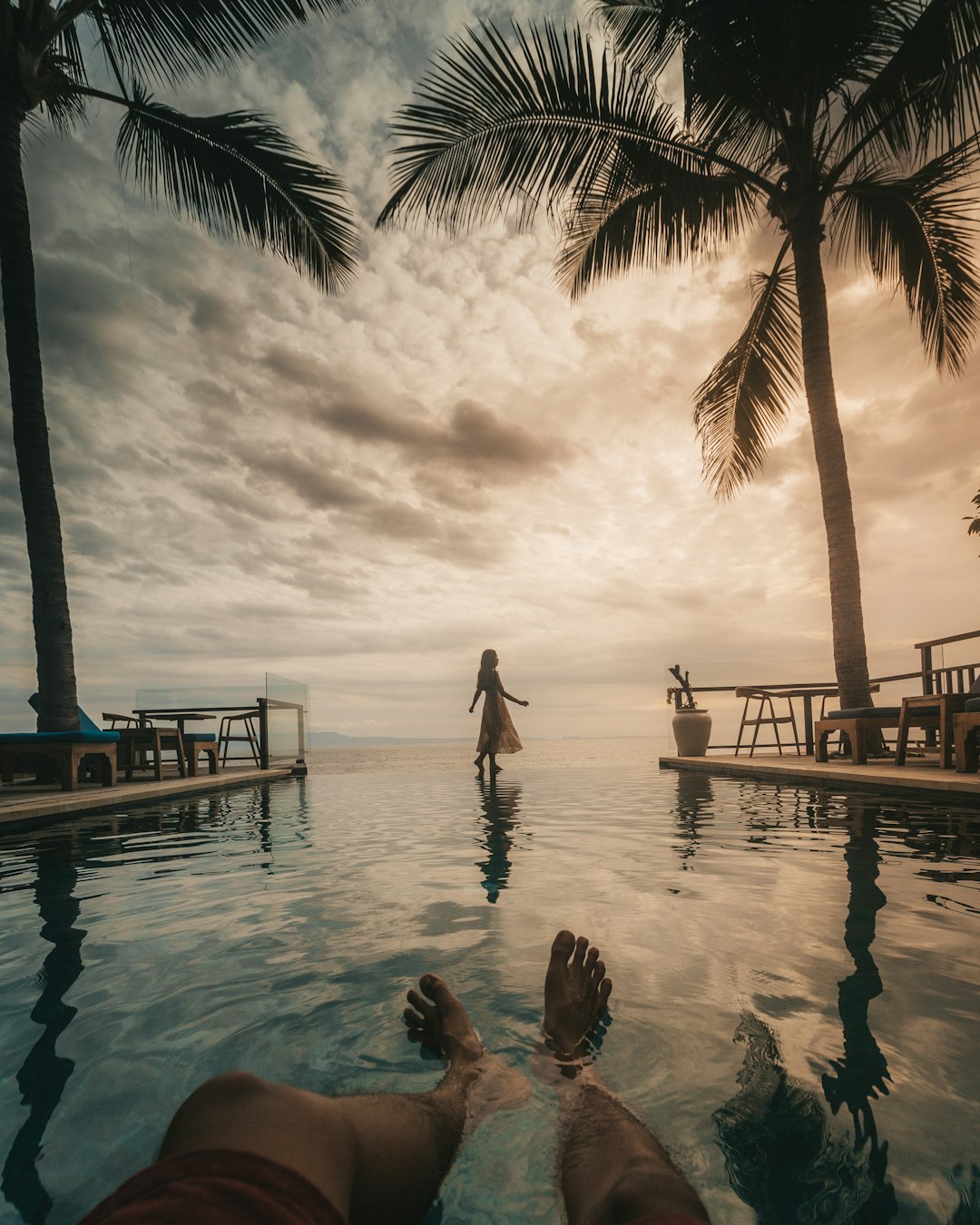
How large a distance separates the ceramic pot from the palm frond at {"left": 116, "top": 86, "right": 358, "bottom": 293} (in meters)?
9.72

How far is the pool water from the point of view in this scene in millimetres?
1429

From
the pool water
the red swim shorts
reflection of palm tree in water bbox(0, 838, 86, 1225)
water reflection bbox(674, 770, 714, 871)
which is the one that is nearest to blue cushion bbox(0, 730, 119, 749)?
the pool water

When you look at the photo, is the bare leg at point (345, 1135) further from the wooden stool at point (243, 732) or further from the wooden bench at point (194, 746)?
the wooden stool at point (243, 732)

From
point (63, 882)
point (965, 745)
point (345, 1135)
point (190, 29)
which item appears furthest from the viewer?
point (190, 29)

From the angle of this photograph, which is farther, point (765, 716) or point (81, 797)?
point (765, 716)

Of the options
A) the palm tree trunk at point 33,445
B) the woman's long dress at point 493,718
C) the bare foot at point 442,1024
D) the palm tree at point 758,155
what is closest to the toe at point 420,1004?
the bare foot at point 442,1024

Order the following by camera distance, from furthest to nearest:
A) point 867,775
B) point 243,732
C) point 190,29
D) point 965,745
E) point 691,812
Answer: point 243,732 < point 190,29 < point 867,775 < point 691,812 < point 965,745

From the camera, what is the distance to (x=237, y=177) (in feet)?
30.1

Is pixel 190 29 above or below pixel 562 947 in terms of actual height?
above

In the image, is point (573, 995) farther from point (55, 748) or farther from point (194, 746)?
point (194, 746)

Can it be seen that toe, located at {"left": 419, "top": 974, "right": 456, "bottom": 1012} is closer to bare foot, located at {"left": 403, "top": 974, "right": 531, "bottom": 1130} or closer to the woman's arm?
bare foot, located at {"left": 403, "top": 974, "right": 531, "bottom": 1130}

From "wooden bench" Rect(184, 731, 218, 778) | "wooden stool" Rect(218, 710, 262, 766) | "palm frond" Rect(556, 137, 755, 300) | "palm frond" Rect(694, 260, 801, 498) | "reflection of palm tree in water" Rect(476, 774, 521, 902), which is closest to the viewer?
"reflection of palm tree in water" Rect(476, 774, 521, 902)

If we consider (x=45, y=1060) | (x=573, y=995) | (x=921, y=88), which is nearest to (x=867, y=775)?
(x=573, y=995)

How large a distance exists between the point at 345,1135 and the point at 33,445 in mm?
9158
